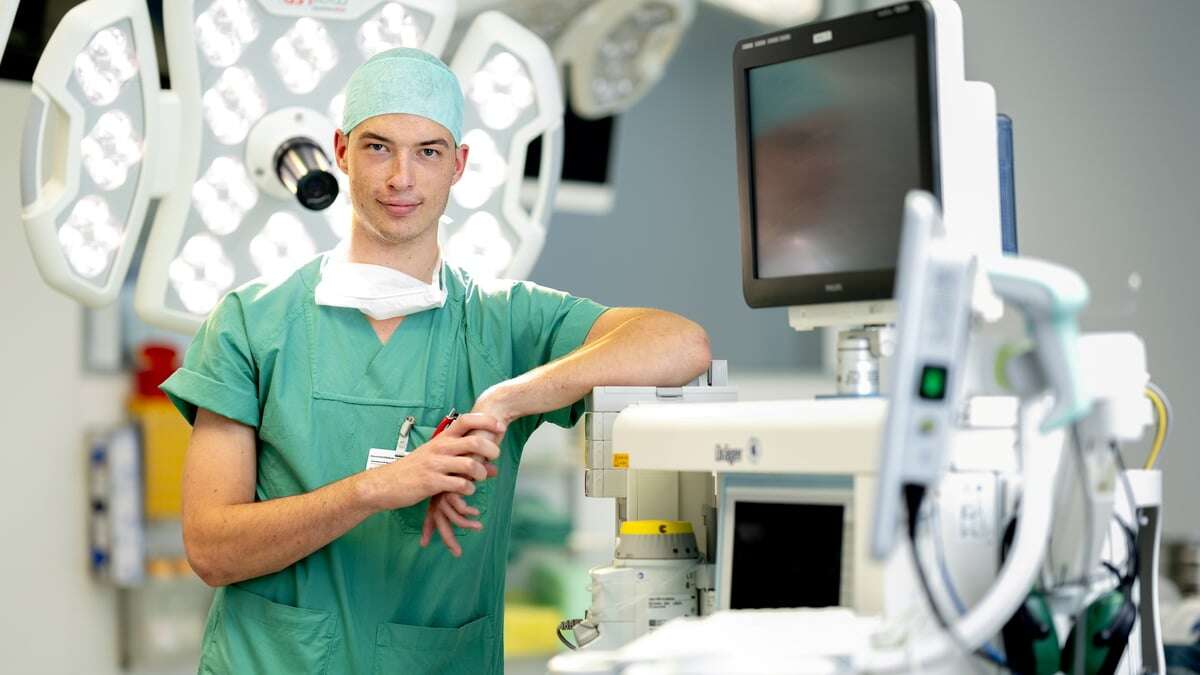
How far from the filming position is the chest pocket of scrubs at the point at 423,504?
6.67 ft

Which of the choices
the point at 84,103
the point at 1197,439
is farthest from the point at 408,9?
A: the point at 1197,439

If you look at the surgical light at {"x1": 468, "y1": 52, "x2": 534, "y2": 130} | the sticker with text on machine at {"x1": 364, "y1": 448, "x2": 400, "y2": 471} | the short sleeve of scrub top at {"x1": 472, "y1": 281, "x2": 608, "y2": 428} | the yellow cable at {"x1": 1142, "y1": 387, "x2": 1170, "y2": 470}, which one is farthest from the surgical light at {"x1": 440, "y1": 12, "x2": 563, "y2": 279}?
the yellow cable at {"x1": 1142, "y1": 387, "x2": 1170, "y2": 470}

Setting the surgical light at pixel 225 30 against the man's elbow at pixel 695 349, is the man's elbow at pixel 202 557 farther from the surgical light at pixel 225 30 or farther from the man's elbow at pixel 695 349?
the surgical light at pixel 225 30

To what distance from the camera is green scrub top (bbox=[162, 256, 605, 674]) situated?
1992 mm

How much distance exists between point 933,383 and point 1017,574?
0.22 meters

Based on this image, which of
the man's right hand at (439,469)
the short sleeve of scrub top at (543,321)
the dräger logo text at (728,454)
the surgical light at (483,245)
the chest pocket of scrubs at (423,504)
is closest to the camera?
the dräger logo text at (728,454)

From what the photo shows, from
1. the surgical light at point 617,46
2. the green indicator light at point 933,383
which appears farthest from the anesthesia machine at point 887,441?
the surgical light at point 617,46

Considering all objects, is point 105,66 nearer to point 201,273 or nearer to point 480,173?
point 201,273

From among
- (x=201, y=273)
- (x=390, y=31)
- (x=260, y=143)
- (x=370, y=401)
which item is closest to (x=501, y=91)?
(x=390, y=31)

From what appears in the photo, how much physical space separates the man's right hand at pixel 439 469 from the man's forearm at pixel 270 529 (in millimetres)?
29

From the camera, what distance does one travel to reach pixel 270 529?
74.3 inches

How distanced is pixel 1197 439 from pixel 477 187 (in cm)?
173

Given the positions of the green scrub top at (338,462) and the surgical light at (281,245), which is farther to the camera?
the surgical light at (281,245)

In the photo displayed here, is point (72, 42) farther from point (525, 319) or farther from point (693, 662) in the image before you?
point (693, 662)
